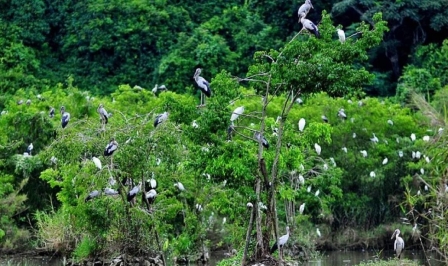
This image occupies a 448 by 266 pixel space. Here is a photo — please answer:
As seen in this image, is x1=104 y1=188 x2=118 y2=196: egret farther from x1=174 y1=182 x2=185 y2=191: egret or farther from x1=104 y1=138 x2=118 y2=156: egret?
x1=174 y1=182 x2=185 y2=191: egret

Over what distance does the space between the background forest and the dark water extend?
0.53 metres

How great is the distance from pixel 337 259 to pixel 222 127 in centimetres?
998

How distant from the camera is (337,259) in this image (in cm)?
2684

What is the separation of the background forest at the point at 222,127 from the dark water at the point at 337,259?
53cm

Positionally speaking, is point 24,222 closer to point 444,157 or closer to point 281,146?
point 281,146

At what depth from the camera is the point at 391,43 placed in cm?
4106

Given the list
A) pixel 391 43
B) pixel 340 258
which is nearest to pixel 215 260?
pixel 340 258

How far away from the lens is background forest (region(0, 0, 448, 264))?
59.5 ft

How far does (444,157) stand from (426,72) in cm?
2062

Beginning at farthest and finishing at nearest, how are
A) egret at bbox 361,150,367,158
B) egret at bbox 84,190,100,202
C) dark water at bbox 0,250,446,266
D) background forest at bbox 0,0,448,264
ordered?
egret at bbox 361,150,367,158 → dark water at bbox 0,250,446,266 → egret at bbox 84,190,100,202 → background forest at bbox 0,0,448,264

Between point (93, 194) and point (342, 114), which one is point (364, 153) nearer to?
point (342, 114)

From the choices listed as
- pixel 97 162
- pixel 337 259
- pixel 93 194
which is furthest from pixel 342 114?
pixel 97 162

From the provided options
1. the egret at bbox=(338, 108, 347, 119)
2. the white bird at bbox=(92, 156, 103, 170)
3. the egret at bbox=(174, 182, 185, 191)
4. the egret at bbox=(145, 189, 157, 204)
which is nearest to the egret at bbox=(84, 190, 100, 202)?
the white bird at bbox=(92, 156, 103, 170)

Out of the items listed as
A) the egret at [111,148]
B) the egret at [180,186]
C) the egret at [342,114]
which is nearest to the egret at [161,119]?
the egret at [111,148]
